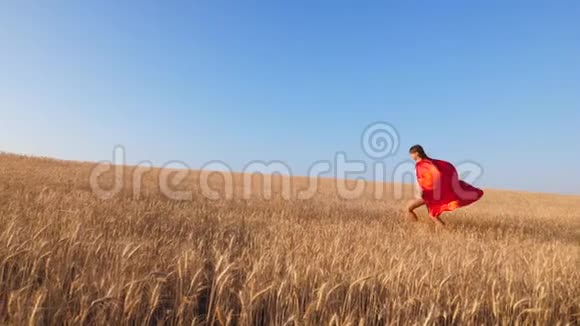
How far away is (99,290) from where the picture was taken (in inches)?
88.9

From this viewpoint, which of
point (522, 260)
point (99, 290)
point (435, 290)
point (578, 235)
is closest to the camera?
point (99, 290)

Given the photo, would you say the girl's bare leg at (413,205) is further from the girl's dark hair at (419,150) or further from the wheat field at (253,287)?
the wheat field at (253,287)

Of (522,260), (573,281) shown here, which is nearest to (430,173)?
(522,260)

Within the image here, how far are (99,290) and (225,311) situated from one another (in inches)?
29.3

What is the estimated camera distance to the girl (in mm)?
8289

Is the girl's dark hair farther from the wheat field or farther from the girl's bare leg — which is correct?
the wheat field

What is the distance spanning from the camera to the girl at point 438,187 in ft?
27.2

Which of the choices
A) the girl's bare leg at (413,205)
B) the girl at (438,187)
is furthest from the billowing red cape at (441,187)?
the girl's bare leg at (413,205)

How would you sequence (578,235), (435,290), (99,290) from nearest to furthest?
(99,290)
(435,290)
(578,235)

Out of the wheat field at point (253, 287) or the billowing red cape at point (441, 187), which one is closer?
the wheat field at point (253, 287)

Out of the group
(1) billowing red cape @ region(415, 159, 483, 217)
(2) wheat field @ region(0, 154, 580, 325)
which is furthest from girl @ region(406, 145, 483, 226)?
(2) wheat field @ region(0, 154, 580, 325)

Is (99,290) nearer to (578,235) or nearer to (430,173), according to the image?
(430,173)

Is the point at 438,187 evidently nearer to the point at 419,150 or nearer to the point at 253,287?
the point at 419,150

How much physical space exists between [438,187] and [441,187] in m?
0.08
